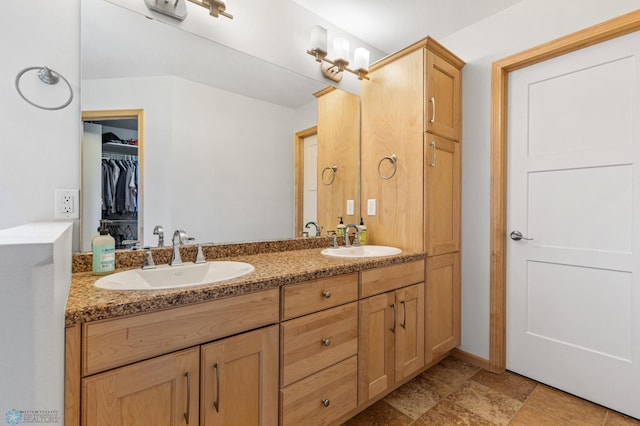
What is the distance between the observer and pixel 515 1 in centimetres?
194

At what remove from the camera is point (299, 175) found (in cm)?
195

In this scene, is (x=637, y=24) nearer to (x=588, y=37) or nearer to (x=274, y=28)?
(x=588, y=37)

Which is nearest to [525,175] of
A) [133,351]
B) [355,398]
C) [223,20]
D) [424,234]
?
[424,234]

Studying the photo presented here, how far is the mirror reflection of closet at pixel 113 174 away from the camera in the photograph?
4.13 feet

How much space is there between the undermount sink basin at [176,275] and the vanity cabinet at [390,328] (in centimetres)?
66

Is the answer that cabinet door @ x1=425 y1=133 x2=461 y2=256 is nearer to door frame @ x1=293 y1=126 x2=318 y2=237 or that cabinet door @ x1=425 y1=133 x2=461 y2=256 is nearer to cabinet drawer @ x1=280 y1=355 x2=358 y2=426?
Answer: door frame @ x1=293 y1=126 x2=318 y2=237

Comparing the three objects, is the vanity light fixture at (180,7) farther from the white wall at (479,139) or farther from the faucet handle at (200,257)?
the white wall at (479,139)

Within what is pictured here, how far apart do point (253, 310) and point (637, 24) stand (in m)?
2.34

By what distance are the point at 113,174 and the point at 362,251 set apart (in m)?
1.46

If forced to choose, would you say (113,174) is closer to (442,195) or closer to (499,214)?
(442,195)

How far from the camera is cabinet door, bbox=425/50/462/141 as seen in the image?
192cm

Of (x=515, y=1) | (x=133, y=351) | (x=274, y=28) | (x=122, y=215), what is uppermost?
(x=515, y=1)

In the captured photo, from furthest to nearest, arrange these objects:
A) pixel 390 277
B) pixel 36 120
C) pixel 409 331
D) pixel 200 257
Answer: pixel 409 331
pixel 390 277
pixel 200 257
pixel 36 120

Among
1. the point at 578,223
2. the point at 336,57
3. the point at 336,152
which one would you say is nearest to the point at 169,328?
the point at 336,152
